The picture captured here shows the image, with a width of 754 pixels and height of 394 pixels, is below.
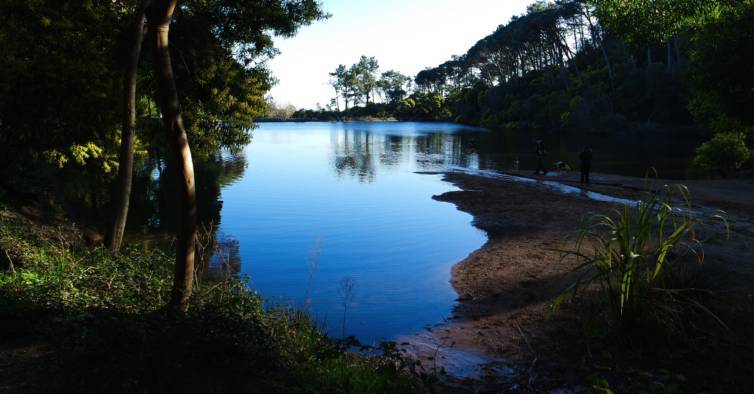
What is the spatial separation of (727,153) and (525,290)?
90.5 feet

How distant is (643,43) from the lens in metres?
18.8

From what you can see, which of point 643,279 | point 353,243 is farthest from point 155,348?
point 353,243

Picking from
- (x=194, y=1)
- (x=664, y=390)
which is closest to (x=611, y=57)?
(x=194, y=1)

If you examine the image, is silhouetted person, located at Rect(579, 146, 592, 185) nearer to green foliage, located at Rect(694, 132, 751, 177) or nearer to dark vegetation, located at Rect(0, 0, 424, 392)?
green foliage, located at Rect(694, 132, 751, 177)

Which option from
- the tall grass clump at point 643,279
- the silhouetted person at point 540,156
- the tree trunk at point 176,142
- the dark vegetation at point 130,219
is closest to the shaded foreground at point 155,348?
the dark vegetation at point 130,219

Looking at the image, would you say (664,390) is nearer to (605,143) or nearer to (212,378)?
(212,378)

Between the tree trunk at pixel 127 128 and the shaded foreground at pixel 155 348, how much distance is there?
14.6 feet

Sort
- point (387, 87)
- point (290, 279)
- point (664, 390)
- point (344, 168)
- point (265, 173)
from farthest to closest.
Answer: point (387, 87) < point (344, 168) < point (265, 173) < point (290, 279) < point (664, 390)

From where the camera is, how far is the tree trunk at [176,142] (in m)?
6.01

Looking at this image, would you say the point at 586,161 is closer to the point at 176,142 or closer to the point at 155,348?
the point at 176,142

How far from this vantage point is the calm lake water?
11.4m

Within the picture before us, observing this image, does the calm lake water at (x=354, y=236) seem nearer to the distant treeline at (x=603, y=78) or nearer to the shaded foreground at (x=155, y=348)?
the shaded foreground at (x=155, y=348)

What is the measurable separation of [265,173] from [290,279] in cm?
2504

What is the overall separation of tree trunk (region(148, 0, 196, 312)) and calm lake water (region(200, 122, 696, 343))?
2.45m
